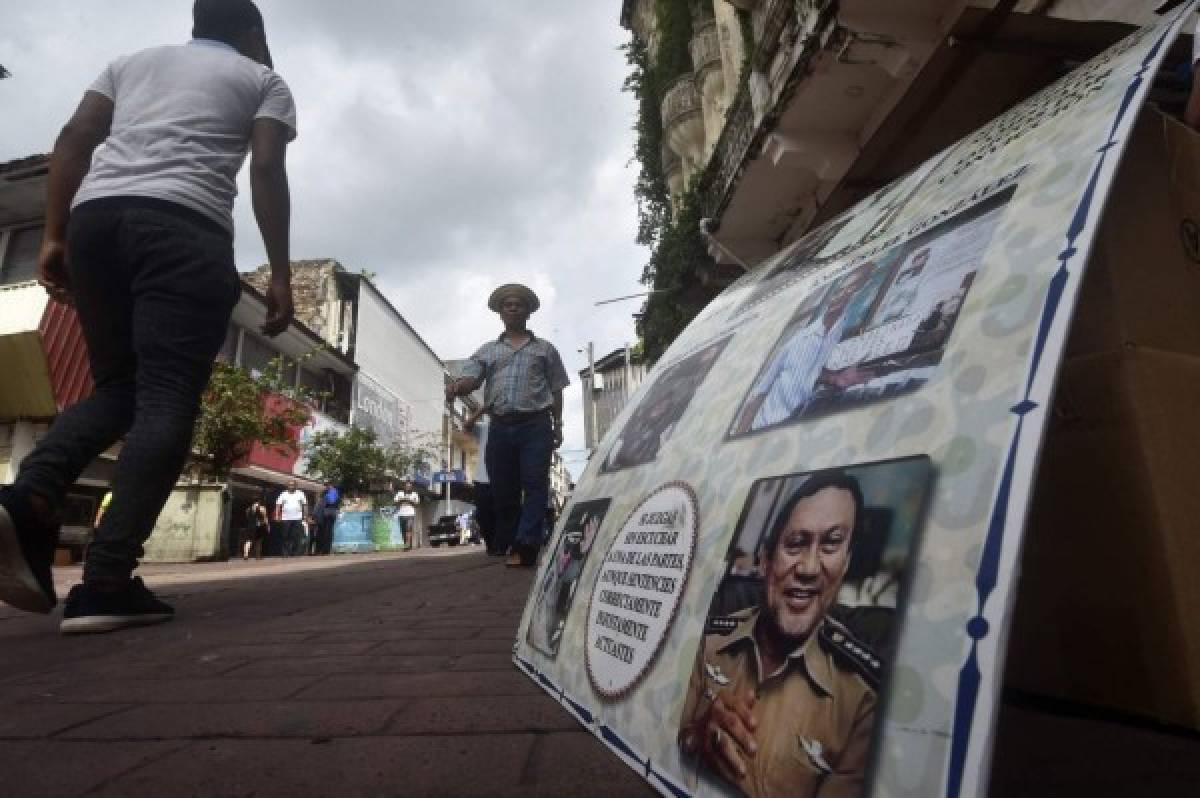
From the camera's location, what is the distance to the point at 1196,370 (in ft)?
2.82

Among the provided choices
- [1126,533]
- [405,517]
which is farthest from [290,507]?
[1126,533]

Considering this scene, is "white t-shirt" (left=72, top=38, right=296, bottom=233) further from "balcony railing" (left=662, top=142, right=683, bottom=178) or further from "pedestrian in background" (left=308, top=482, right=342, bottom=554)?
"pedestrian in background" (left=308, top=482, right=342, bottom=554)

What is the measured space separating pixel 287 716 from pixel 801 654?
2.87 ft

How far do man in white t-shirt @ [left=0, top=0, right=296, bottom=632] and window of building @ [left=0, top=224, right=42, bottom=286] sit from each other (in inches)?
539

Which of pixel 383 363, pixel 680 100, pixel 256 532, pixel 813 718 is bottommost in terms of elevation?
pixel 256 532

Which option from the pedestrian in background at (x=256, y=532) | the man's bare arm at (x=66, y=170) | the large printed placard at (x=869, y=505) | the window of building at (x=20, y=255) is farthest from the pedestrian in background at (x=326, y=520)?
the large printed placard at (x=869, y=505)

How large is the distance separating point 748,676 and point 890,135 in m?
3.47

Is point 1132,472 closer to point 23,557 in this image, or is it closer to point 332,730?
point 332,730

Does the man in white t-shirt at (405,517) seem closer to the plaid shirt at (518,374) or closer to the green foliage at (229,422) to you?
the green foliage at (229,422)

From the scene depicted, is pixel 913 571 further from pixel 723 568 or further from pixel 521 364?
pixel 521 364

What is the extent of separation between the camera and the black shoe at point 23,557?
5.65 feet

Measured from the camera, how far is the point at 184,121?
219cm

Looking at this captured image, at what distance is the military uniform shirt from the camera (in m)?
0.49

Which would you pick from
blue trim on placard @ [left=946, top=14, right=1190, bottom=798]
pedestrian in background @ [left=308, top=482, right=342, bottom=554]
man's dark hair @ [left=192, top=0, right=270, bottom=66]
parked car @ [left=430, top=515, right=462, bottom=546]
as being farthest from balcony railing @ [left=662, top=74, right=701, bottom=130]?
parked car @ [left=430, top=515, right=462, bottom=546]
